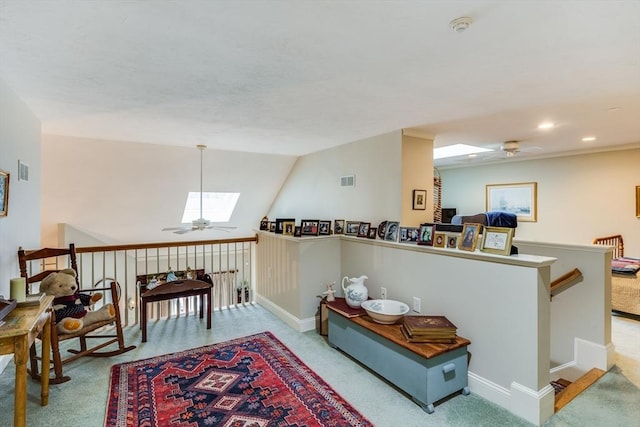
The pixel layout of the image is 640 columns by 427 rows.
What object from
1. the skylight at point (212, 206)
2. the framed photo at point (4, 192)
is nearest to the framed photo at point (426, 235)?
the framed photo at point (4, 192)

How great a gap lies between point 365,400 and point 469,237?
1514 mm

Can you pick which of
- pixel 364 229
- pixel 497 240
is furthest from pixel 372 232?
pixel 497 240

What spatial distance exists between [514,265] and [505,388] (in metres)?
0.91

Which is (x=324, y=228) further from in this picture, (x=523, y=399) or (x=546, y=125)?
(x=546, y=125)

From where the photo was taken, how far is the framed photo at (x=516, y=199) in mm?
5914

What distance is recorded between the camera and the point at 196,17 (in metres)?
1.39

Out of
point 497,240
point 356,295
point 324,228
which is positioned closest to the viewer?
point 497,240

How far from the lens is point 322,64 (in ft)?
6.12

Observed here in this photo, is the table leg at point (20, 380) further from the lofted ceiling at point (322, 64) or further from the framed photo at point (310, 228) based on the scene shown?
the framed photo at point (310, 228)

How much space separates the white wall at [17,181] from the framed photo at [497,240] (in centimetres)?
365

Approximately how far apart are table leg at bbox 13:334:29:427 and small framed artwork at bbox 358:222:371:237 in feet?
9.84

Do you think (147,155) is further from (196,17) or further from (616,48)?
(616,48)

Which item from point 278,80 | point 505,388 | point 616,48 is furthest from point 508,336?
point 278,80

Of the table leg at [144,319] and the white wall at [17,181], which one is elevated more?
the white wall at [17,181]
